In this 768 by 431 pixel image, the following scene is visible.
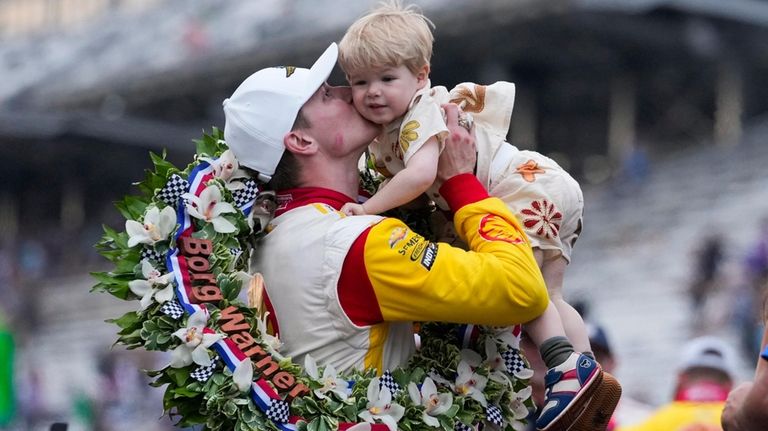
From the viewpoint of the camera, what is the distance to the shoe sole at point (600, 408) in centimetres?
456

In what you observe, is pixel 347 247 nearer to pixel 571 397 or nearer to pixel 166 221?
pixel 166 221

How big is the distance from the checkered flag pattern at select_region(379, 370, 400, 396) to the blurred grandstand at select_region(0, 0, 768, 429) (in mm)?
11922

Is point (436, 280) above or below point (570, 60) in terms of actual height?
above

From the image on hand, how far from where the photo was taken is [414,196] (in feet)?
15.6

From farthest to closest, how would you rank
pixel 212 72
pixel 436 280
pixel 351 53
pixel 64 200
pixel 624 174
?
pixel 64 200 < pixel 212 72 < pixel 624 174 < pixel 351 53 < pixel 436 280

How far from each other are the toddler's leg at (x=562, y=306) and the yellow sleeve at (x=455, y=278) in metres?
0.35

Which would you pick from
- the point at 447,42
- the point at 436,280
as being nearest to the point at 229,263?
the point at 436,280

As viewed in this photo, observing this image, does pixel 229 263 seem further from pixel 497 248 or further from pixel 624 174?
pixel 624 174

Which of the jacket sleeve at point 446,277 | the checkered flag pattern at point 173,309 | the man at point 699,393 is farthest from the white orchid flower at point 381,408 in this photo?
the man at point 699,393

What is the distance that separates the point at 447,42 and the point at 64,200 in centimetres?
1264

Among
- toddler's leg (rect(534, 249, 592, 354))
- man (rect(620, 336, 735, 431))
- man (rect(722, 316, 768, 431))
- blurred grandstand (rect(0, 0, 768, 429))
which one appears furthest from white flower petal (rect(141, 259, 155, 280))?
blurred grandstand (rect(0, 0, 768, 429))

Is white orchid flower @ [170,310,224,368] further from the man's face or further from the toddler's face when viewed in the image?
the toddler's face

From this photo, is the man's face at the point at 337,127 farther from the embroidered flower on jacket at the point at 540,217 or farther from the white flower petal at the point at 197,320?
the white flower petal at the point at 197,320

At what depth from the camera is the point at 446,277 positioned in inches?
177
